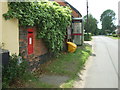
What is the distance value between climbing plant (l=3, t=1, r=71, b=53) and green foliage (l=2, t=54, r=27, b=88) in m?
1.20

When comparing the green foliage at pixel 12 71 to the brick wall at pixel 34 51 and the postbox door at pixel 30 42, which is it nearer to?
the brick wall at pixel 34 51

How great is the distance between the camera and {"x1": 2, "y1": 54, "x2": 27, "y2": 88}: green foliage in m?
4.41

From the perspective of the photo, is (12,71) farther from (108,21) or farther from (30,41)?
(108,21)

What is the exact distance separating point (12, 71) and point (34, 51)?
7.40ft

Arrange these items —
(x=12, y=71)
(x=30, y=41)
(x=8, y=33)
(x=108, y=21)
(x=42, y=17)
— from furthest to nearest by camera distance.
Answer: (x=108, y=21), (x=42, y=17), (x=30, y=41), (x=8, y=33), (x=12, y=71)

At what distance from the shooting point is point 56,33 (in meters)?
7.95

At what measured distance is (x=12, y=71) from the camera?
14.9 ft

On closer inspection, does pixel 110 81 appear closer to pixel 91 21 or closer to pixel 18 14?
pixel 18 14

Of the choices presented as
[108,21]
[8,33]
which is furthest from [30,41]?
[108,21]

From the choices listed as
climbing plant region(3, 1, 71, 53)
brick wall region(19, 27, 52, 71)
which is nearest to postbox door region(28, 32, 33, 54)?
brick wall region(19, 27, 52, 71)

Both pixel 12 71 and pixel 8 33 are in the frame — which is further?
pixel 8 33

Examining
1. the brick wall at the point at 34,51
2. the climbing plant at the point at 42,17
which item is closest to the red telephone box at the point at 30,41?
the brick wall at the point at 34,51

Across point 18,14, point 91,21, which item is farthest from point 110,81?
point 91,21

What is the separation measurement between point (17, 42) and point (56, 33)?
2830 millimetres
